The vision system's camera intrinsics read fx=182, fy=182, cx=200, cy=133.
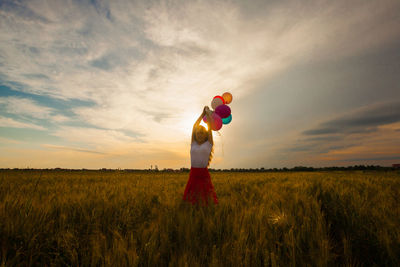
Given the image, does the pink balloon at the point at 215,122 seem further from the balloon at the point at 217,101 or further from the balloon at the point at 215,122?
the balloon at the point at 217,101

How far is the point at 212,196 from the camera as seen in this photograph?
3385 millimetres

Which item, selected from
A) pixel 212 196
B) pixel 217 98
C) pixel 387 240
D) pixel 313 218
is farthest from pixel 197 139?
pixel 387 240

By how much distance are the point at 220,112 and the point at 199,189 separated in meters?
2.22

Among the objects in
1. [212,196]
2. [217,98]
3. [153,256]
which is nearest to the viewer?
[153,256]

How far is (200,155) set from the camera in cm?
373

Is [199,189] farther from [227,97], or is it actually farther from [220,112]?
[227,97]

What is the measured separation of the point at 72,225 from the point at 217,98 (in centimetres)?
446

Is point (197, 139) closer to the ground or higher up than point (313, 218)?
higher up

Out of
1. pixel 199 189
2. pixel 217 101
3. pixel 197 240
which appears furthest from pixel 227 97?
pixel 197 240

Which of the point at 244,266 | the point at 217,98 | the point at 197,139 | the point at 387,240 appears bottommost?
the point at 244,266

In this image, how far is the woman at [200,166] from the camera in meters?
3.49

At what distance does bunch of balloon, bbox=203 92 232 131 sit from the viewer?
436 cm

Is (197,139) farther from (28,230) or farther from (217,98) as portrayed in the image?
(28,230)

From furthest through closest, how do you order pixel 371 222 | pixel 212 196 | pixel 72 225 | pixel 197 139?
pixel 197 139, pixel 212 196, pixel 72 225, pixel 371 222
